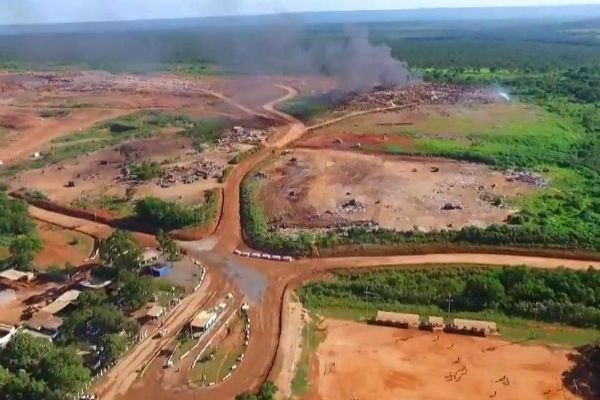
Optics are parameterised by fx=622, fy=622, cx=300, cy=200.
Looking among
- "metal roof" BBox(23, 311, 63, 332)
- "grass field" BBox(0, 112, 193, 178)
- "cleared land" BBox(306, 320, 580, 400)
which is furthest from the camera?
"grass field" BBox(0, 112, 193, 178)

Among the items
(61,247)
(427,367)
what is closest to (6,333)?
(61,247)

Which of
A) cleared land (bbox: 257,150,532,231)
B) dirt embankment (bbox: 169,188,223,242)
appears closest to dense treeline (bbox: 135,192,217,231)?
dirt embankment (bbox: 169,188,223,242)

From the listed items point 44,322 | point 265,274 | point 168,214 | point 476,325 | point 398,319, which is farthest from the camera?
point 168,214

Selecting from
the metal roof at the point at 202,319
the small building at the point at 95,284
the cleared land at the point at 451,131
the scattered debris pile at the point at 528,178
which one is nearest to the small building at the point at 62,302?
the small building at the point at 95,284

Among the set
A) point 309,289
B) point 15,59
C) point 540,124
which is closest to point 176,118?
point 540,124

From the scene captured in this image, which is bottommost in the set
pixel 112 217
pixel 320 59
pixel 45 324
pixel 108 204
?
pixel 45 324

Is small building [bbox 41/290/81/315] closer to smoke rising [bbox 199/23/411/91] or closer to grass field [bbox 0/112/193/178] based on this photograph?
grass field [bbox 0/112/193/178]

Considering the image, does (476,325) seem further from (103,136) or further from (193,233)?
(103,136)
